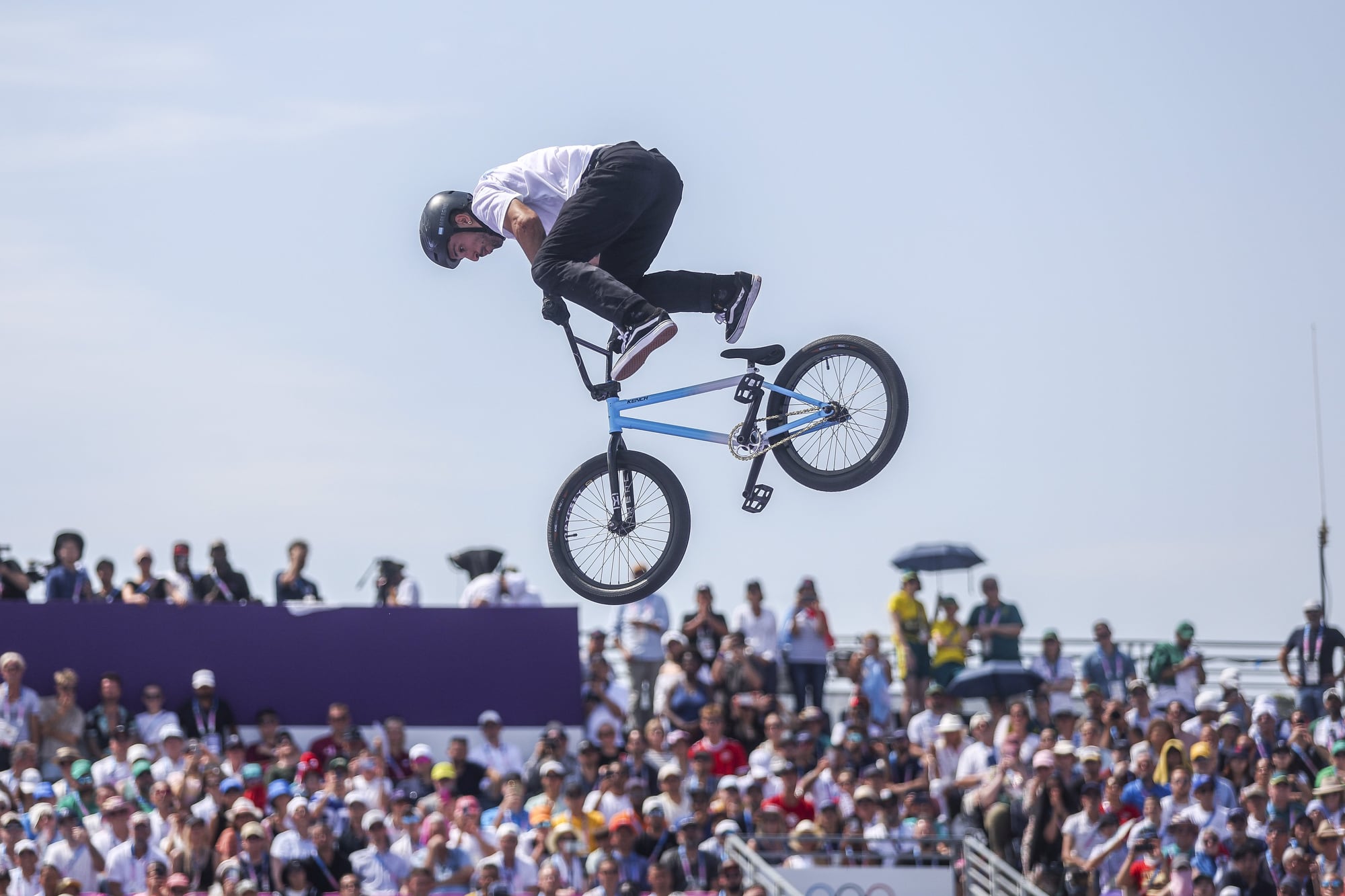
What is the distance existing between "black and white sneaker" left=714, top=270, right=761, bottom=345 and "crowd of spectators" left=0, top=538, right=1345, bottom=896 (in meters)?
6.43

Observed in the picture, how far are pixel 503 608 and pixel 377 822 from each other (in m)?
3.85

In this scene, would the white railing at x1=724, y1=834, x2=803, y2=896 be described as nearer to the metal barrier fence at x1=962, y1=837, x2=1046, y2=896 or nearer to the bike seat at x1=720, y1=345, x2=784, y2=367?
the metal barrier fence at x1=962, y1=837, x2=1046, y2=896

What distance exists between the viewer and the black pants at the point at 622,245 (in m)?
10.8

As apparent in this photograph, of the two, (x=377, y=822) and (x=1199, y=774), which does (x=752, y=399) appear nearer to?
(x=377, y=822)

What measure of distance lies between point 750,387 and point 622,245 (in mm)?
1275

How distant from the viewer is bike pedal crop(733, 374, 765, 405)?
440 inches

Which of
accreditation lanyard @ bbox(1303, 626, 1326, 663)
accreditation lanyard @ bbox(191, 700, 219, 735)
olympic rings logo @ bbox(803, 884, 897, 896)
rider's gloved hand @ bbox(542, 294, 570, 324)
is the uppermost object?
rider's gloved hand @ bbox(542, 294, 570, 324)

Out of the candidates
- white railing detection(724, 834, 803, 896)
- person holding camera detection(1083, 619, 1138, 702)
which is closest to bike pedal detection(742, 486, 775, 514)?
white railing detection(724, 834, 803, 896)

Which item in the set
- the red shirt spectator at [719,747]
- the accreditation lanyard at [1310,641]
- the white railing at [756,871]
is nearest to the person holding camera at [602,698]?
the red shirt spectator at [719,747]

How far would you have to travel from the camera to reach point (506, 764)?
18.9m

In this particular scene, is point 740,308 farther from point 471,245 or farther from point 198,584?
point 198,584

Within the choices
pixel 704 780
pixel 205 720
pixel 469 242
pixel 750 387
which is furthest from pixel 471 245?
pixel 205 720

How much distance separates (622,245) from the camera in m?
11.7

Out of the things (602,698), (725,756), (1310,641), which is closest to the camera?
(725,756)
